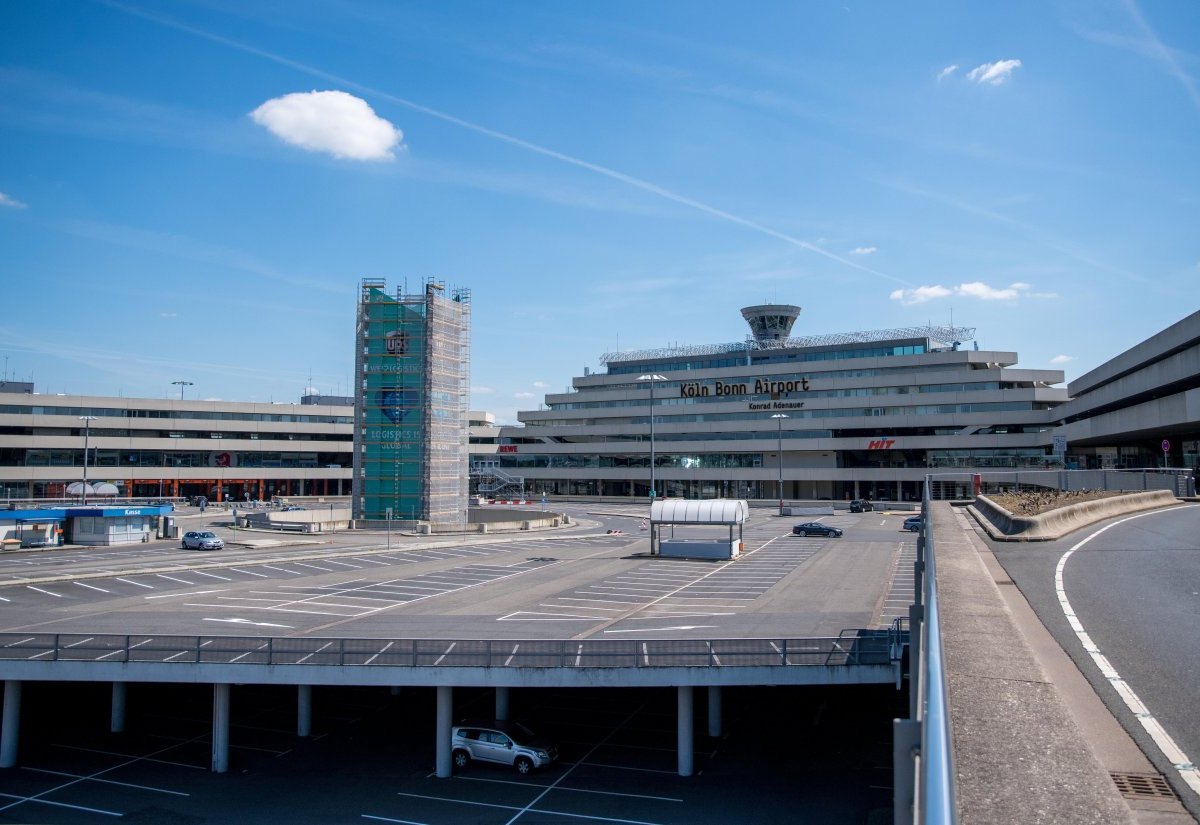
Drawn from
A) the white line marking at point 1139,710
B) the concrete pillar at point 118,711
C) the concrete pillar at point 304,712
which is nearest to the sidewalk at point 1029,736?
the white line marking at point 1139,710

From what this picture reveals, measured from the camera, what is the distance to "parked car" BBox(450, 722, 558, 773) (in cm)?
2286

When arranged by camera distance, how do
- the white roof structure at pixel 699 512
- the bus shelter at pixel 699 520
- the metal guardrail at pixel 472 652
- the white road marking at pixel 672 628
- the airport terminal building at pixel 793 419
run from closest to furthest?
1. the metal guardrail at pixel 472 652
2. the white road marking at pixel 672 628
3. the white roof structure at pixel 699 512
4. the bus shelter at pixel 699 520
5. the airport terminal building at pixel 793 419

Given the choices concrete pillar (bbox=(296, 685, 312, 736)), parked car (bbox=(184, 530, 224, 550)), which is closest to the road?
concrete pillar (bbox=(296, 685, 312, 736))

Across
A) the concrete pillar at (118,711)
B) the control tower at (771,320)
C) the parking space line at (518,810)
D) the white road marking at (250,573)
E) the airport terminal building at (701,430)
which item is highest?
the control tower at (771,320)

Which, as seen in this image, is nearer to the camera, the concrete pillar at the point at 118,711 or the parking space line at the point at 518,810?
the parking space line at the point at 518,810

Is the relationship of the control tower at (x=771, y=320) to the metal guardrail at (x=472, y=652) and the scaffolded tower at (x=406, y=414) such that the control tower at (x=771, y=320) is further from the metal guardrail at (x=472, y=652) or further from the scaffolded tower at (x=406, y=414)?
the metal guardrail at (x=472, y=652)

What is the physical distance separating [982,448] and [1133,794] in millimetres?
93810

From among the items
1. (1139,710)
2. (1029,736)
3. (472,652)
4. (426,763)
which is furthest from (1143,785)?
(426,763)

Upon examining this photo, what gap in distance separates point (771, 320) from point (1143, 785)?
113990 millimetres

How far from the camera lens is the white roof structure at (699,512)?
144 ft

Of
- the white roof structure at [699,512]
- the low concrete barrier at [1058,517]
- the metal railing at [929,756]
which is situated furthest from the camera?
the white roof structure at [699,512]

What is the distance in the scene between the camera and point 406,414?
237 feet

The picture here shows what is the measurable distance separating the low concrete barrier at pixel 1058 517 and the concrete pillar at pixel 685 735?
9.42 m

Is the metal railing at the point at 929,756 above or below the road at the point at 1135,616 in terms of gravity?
above
